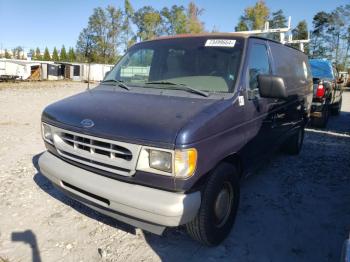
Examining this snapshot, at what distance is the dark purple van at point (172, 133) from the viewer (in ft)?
8.75

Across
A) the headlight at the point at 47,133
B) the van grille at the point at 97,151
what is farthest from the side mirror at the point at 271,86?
the headlight at the point at 47,133

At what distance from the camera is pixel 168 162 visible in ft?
8.68

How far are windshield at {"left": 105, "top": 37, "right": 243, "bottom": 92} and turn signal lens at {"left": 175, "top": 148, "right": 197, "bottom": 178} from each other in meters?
1.06

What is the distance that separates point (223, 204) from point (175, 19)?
173ft

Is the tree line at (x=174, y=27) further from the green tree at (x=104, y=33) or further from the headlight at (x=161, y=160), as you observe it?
the headlight at (x=161, y=160)

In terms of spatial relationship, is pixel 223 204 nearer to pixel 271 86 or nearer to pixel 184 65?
pixel 271 86

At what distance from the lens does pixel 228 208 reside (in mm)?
3408

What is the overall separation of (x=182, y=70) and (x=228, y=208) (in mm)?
1629

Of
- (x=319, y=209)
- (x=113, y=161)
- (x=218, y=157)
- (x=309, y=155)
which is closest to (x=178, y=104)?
(x=218, y=157)

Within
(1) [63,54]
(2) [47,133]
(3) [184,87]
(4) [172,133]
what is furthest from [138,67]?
(1) [63,54]

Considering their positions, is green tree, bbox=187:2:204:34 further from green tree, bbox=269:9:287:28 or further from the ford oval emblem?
the ford oval emblem

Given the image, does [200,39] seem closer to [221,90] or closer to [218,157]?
[221,90]

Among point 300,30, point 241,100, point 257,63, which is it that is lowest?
point 241,100

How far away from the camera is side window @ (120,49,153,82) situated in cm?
413
